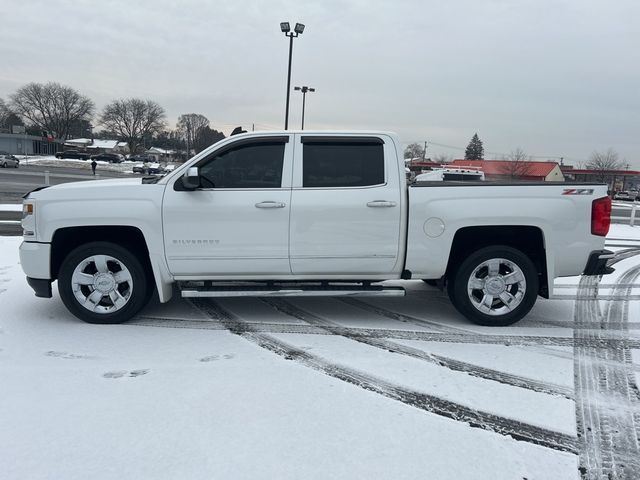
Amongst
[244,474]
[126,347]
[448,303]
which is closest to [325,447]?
[244,474]

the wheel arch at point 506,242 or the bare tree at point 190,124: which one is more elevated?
the bare tree at point 190,124

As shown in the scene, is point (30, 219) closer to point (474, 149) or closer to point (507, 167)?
point (507, 167)

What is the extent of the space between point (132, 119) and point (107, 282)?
384ft

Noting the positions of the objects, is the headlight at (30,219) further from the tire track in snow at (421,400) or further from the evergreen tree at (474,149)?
the evergreen tree at (474,149)

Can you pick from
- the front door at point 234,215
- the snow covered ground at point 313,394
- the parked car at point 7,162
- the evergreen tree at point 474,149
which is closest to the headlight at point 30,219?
the snow covered ground at point 313,394

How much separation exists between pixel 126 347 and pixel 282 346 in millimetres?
1369

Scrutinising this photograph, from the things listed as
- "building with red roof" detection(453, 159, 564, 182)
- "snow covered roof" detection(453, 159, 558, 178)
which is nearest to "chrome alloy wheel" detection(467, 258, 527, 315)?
"building with red roof" detection(453, 159, 564, 182)

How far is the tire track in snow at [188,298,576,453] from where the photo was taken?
3.17 metres

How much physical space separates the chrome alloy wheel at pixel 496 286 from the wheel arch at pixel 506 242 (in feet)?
0.77

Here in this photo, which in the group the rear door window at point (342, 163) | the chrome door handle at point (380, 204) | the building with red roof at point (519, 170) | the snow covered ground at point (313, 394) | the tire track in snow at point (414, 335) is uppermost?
the building with red roof at point (519, 170)

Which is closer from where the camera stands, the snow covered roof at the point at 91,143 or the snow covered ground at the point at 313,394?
the snow covered ground at the point at 313,394

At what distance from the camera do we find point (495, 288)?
5258mm

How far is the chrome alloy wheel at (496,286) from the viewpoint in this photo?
205 inches

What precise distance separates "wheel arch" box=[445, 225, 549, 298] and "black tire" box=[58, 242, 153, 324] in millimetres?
3186
